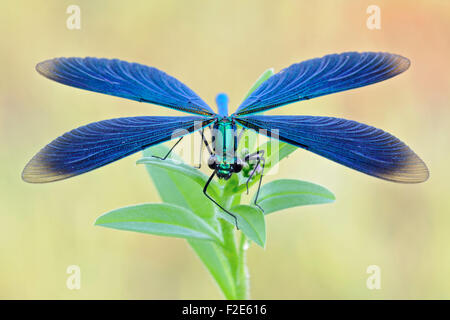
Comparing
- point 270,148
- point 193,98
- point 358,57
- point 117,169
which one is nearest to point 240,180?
point 270,148

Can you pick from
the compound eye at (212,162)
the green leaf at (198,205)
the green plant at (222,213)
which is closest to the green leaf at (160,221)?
the green plant at (222,213)

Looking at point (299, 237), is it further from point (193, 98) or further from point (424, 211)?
point (193, 98)


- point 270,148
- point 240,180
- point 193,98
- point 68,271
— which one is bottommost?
point 68,271

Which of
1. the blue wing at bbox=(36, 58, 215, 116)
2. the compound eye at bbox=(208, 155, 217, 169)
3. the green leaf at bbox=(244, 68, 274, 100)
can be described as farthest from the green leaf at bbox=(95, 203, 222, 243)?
the green leaf at bbox=(244, 68, 274, 100)

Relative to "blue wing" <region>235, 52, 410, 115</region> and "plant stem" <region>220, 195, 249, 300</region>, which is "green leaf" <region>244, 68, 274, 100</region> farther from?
"plant stem" <region>220, 195, 249, 300</region>

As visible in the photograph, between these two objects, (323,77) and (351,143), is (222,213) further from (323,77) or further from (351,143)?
(323,77)
